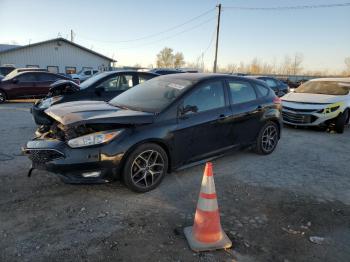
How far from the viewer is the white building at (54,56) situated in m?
30.0

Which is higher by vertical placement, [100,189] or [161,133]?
[161,133]

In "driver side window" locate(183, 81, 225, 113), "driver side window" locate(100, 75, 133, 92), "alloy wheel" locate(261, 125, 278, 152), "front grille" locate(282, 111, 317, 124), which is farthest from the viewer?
"front grille" locate(282, 111, 317, 124)

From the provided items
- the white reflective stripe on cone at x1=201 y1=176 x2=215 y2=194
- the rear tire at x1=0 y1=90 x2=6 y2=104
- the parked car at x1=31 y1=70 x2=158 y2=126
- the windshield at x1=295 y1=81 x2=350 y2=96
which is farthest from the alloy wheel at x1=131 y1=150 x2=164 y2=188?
the rear tire at x1=0 y1=90 x2=6 y2=104

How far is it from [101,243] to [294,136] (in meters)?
6.35

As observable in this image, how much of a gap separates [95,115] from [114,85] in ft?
13.3

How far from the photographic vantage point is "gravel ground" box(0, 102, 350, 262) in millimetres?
2773

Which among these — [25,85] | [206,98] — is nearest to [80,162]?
[206,98]

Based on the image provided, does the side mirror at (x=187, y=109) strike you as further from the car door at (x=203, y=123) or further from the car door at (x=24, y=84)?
the car door at (x=24, y=84)

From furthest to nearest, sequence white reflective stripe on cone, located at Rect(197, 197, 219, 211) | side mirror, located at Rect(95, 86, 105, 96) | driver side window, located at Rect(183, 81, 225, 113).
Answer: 1. side mirror, located at Rect(95, 86, 105, 96)
2. driver side window, located at Rect(183, 81, 225, 113)
3. white reflective stripe on cone, located at Rect(197, 197, 219, 211)

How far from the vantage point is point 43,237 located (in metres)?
2.94

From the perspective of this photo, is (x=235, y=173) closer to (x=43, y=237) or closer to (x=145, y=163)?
(x=145, y=163)

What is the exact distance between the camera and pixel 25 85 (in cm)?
1372

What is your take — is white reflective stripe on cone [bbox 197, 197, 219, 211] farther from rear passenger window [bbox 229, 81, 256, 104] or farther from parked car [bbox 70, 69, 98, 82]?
parked car [bbox 70, 69, 98, 82]

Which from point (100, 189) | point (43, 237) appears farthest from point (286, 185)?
point (43, 237)
